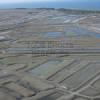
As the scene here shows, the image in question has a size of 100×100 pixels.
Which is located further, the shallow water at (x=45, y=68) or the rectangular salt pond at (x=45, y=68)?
the shallow water at (x=45, y=68)

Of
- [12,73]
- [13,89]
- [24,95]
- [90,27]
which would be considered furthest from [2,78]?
[90,27]

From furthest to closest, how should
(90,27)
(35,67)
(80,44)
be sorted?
(90,27), (80,44), (35,67)

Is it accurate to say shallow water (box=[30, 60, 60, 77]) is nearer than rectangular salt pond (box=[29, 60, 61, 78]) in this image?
No

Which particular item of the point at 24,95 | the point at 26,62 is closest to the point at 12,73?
the point at 26,62

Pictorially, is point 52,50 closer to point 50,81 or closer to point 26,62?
point 26,62

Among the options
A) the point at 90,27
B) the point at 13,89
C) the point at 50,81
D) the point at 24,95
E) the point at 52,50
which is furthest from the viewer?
the point at 90,27

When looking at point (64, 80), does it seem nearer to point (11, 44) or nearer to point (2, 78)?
point (2, 78)

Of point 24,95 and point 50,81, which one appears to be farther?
point 50,81
